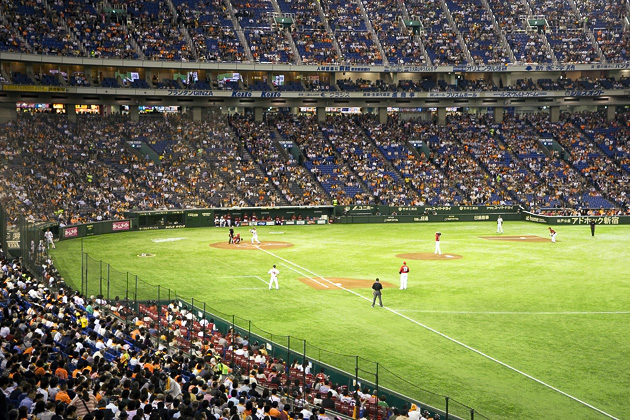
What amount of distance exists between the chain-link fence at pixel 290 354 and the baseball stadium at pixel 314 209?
115 mm

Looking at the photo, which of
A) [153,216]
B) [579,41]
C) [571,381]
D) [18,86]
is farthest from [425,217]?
[571,381]

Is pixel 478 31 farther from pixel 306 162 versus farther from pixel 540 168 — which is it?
pixel 306 162

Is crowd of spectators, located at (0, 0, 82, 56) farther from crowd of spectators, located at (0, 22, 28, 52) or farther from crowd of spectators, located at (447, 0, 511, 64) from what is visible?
crowd of spectators, located at (447, 0, 511, 64)

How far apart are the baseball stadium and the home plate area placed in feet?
0.95

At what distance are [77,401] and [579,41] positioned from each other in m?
81.3

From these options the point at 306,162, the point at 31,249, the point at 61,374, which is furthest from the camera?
the point at 306,162

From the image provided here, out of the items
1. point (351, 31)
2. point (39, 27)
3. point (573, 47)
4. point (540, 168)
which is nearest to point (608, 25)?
point (573, 47)

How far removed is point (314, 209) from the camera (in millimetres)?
62938

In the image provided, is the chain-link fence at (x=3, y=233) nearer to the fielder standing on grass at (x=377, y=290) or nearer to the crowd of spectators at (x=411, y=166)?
the fielder standing on grass at (x=377, y=290)

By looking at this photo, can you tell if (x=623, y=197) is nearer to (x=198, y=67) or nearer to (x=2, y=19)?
(x=198, y=67)

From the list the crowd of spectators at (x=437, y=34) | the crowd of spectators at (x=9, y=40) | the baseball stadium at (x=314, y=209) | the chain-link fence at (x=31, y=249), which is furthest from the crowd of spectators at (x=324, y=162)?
the chain-link fence at (x=31, y=249)

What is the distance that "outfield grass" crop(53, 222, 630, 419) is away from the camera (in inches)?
810

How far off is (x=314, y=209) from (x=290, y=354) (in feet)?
141

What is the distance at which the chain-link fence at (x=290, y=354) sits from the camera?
17688 millimetres
